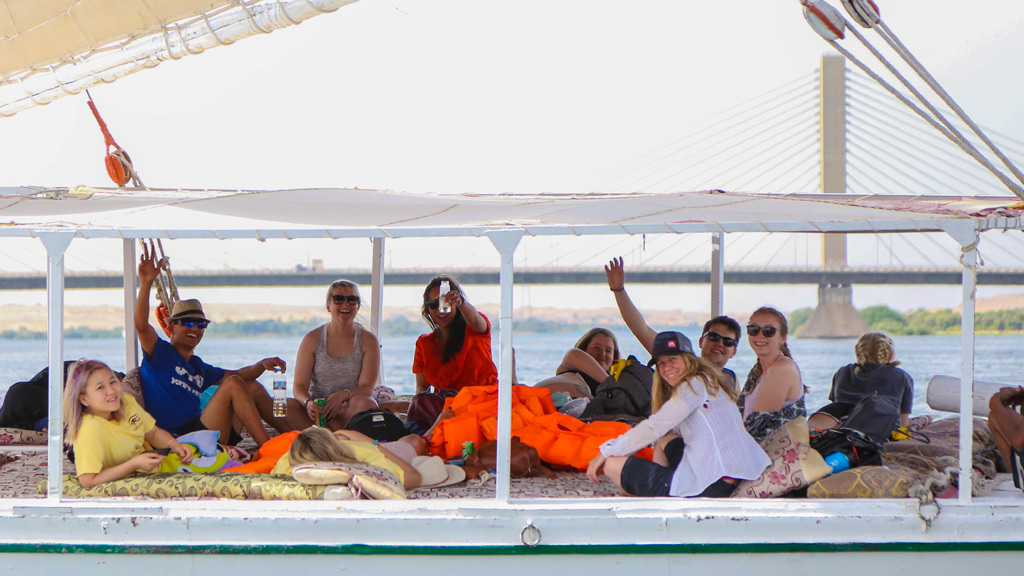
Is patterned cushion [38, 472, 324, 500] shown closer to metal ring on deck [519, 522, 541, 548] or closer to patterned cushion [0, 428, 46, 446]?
metal ring on deck [519, 522, 541, 548]

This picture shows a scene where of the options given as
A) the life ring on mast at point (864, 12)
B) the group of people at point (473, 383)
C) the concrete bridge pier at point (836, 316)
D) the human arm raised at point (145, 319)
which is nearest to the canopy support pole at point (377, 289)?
the group of people at point (473, 383)

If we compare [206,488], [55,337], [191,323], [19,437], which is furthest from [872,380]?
[19,437]

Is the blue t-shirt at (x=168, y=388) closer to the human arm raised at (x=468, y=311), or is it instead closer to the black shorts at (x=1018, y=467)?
the human arm raised at (x=468, y=311)

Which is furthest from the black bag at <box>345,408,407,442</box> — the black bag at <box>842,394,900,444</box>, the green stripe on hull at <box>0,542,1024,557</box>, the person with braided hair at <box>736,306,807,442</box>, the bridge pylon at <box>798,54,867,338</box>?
the bridge pylon at <box>798,54,867,338</box>

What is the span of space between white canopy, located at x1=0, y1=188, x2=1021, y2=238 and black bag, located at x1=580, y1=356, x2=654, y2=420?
118 centimetres

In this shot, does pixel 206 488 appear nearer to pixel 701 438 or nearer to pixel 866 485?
pixel 701 438

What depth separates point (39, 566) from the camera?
3354 millimetres

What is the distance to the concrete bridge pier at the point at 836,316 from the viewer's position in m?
30.2

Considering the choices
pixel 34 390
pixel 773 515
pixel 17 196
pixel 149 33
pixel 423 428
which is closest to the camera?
pixel 773 515

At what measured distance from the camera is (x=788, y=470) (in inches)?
137

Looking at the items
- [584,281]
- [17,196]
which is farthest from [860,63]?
[584,281]

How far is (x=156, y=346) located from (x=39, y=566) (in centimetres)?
139

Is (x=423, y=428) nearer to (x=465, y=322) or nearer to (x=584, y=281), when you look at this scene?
(x=465, y=322)

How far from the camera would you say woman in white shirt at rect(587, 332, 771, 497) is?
11.3ft
